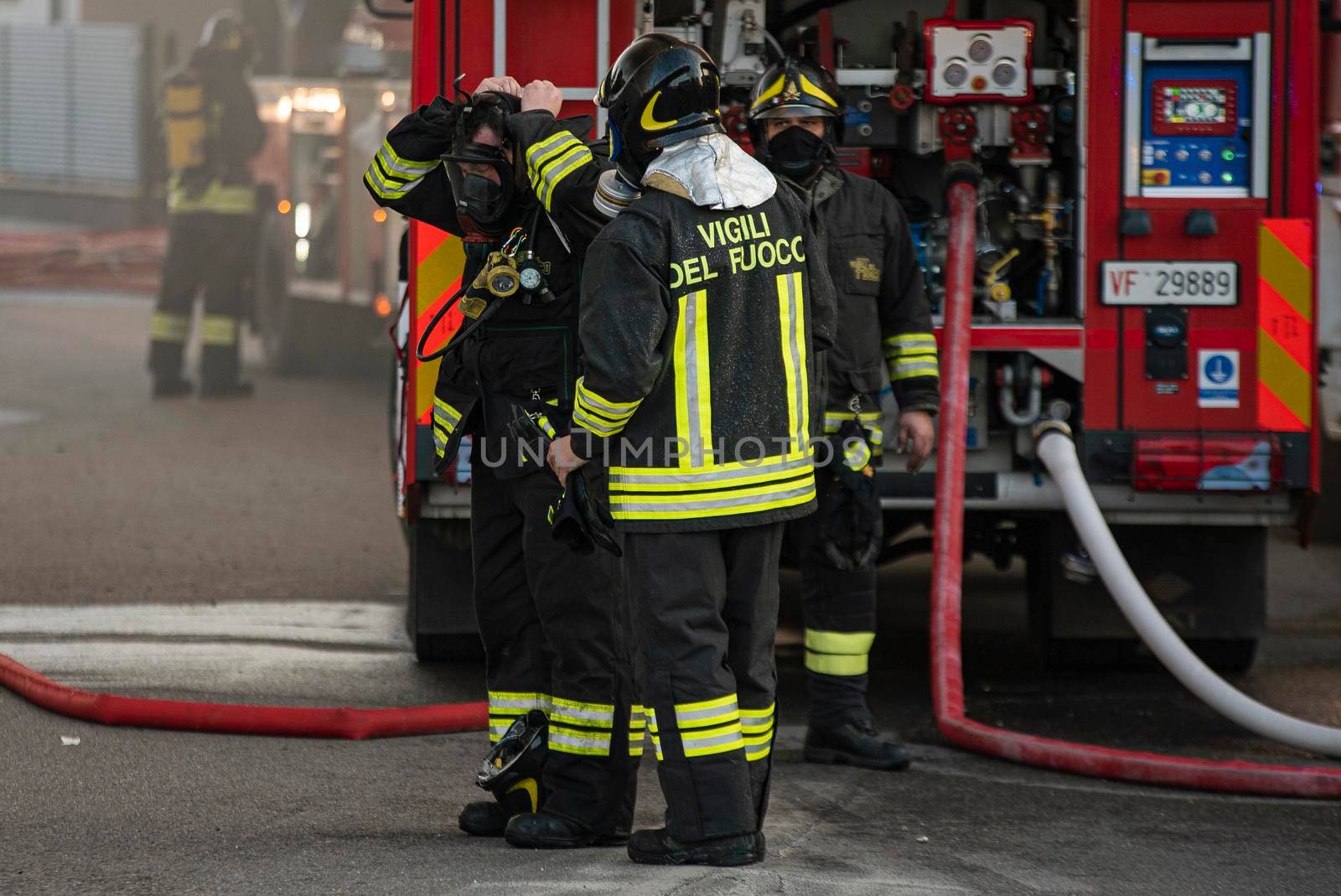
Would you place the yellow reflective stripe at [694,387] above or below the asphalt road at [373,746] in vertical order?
above

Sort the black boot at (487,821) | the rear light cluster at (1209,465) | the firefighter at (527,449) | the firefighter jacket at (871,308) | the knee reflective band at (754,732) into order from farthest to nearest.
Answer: the rear light cluster at (1209,465), the firefighter jacket at (871,308), the black boot at (487,821), the firefighter at (527,449), the knee reflective band at (754,732)

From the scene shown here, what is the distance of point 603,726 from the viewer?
417 centimetres

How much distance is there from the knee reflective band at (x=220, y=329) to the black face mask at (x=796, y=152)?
8126 millimetres

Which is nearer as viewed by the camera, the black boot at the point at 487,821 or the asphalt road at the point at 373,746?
the asphalt road at the point at 373,746

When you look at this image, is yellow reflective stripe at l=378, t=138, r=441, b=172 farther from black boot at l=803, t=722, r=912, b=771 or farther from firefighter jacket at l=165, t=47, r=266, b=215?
firefighter jacket at l=165, t=47, r=266, b=215

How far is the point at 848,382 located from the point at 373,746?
157cm

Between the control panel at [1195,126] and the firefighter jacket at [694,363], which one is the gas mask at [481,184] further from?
the control panel at [1195,126]

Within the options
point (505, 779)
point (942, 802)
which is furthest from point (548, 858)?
point (942, 802)

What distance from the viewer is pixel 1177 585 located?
19.3 ft

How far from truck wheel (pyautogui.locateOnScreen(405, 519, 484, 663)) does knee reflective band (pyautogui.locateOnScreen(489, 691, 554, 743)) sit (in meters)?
1.51

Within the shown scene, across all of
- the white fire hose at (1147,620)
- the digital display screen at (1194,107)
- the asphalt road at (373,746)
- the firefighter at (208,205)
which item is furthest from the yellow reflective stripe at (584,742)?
the firefighter at (208,205)

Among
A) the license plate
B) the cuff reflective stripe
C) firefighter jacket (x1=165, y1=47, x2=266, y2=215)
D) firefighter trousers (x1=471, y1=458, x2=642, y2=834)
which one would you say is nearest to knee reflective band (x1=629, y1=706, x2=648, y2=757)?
firefighter trousers (x1=471, y1=458, x2=642, y2=834)

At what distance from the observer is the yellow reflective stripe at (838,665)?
16.9 feet

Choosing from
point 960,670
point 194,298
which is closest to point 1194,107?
point 960,670
